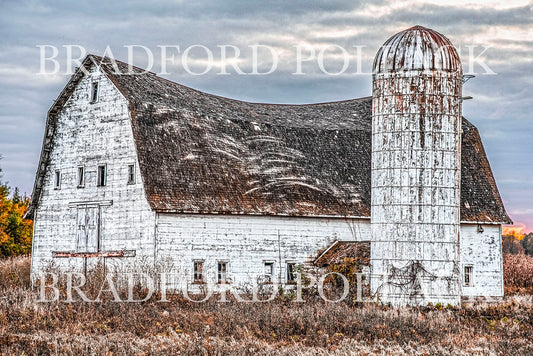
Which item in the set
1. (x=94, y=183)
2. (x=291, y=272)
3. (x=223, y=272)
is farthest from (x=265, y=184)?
(x=94, y=183)

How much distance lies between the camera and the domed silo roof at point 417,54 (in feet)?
72.8

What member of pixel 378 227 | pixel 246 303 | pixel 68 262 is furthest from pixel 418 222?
pixel 68 262

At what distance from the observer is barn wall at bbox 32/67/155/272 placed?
25750 mm

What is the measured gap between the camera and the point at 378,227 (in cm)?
2198

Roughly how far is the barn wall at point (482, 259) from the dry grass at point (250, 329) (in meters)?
8.99

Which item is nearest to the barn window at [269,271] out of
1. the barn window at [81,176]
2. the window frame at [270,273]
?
the window frame at [270,273]

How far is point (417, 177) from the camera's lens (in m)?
21.5

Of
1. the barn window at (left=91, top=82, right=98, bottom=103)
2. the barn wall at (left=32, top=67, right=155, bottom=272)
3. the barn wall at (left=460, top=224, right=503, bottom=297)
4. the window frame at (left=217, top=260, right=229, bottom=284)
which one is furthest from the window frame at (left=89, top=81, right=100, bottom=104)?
the barn wall at (left=460, top=224, right=503, bottom=297)

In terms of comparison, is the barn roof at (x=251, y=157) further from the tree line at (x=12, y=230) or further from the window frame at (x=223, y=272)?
the tree line at (x=12, y=230)

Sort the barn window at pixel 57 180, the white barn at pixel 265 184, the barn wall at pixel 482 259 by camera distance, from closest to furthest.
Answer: the white barn at pixel 265 184 → the barn window at pixel 57 180 → the barn wall at pixel 482 259

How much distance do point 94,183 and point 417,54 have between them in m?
12.1

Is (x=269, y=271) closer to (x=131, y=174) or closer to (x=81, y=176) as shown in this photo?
(x=131, y=174)

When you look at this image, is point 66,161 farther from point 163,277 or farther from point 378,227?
point 378,227

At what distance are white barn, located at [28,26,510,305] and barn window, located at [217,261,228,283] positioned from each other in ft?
0.25
